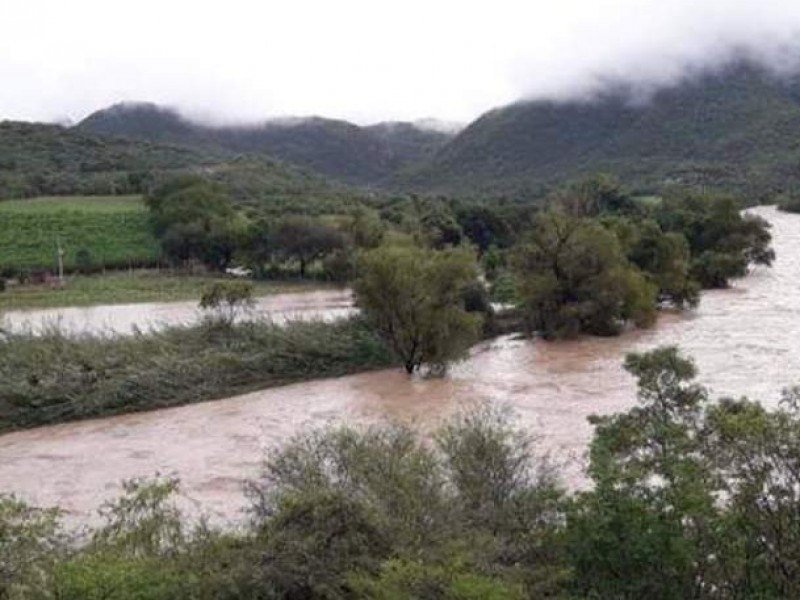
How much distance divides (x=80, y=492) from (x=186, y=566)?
14.3 metres

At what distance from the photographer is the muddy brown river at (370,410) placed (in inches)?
1088

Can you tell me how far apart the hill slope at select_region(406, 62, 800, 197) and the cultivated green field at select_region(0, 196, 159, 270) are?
Answer: 59736 millimetres

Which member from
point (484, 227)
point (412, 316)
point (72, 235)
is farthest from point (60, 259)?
point (412, 316)

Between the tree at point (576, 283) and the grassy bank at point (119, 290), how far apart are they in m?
24.1

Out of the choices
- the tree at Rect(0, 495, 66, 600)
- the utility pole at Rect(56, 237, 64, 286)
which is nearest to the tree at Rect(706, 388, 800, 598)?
the tree at Rect(0, 495, 66, 600)

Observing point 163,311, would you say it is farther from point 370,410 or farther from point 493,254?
point 370,410

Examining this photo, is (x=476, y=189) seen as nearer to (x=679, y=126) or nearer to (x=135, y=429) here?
(x=679, y=126)

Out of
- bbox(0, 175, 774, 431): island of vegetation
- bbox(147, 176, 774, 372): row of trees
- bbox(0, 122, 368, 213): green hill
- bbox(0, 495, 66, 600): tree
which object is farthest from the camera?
bbox(0, 122, 368, 213): green hill

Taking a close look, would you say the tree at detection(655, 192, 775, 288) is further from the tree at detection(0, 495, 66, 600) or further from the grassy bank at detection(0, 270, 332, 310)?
the tree at detection(0, 495, 66, 600)

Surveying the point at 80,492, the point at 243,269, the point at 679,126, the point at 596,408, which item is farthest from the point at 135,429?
the point at 679,126

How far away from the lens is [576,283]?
48.9 m

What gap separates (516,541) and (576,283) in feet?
115

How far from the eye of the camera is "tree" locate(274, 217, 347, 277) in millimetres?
76062

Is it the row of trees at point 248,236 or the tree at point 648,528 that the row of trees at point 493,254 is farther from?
the tree at point 648,528
